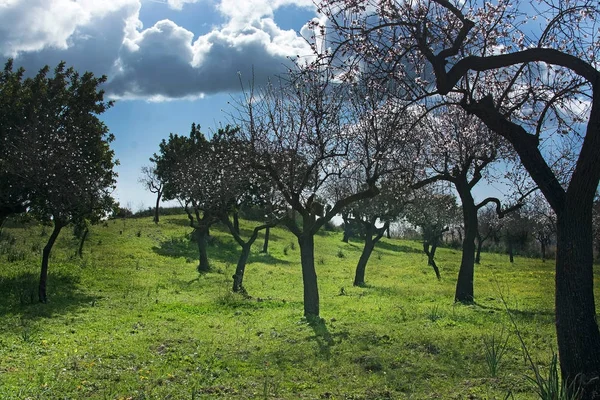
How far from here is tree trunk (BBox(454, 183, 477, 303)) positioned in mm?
20359

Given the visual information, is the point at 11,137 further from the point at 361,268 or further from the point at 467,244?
the point at 467,244

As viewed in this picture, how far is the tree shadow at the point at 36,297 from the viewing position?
58.3 feet

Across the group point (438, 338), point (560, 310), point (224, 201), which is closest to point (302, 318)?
point (438, 338)

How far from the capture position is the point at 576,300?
22.2 feet

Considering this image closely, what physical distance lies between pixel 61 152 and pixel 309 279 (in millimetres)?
13886

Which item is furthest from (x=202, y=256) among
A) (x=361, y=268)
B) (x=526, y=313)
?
(x=526, y=313)

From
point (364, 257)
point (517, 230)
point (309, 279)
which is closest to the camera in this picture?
point (309, 279)

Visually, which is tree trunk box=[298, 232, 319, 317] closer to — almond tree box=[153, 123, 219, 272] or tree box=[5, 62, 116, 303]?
tree box=[5, 62, 116, 303]

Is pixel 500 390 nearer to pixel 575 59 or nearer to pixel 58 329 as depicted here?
pixel 575 59

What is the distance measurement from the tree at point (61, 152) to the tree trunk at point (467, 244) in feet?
51.6

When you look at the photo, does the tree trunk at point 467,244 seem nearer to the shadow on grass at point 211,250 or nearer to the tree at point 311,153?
the tree at point 311,153

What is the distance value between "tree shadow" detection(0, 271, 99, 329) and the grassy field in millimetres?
83

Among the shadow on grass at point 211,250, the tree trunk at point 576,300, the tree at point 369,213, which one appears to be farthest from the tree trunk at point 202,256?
the tree trunk at point 576,300

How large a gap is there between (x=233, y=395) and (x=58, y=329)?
9.36 meters
